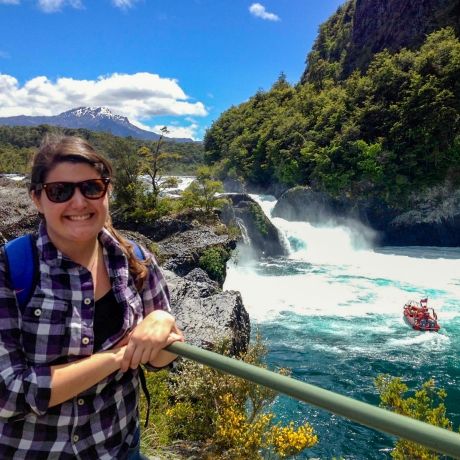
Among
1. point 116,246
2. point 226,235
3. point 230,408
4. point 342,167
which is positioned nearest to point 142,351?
point 116,246

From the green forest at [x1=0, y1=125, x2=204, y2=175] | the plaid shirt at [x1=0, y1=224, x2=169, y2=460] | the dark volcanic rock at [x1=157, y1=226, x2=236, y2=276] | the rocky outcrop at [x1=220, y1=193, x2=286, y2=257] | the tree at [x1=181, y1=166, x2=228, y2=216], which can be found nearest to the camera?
the plaid shirt at [x1=0, y1=224, x2=169, y2=460]

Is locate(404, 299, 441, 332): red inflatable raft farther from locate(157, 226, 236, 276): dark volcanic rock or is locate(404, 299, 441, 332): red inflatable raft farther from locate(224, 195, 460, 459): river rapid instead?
locate(157, 226, 236, 276): dark volcanic rock

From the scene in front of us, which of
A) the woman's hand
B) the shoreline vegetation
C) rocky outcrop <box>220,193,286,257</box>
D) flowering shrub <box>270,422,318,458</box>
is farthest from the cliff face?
the woman's hand

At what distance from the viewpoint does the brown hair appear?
1760 mm

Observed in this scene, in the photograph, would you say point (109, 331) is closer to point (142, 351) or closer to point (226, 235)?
point (142, 351)

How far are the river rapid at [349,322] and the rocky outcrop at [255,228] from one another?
110 centimetres

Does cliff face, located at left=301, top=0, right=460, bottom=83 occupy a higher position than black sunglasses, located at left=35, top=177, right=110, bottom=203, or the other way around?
cliff face, located at left=301, top=0, right=460, bottom=83

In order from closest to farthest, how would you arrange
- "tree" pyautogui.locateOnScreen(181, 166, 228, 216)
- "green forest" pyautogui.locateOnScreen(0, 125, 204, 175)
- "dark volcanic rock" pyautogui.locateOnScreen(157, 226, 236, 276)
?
"green forest" pyautogui.locateOnScreen(0, 125, 204, 175)
"dark volcanic rock" pyautogui.locateOnScreen(157, 226, 236, 276)
"tree" pyautogui.locateOnScreen(181, 166, 228, 216)

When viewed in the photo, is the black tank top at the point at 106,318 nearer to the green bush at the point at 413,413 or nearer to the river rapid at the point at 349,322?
the green bush at the point at 413,413

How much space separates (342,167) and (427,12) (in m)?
20.7

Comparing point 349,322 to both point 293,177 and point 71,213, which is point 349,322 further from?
point 293,177

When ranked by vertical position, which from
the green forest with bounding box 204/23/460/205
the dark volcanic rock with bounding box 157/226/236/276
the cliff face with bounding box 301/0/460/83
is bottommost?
the dark volcanic rock with bounding box 157/226/236/276

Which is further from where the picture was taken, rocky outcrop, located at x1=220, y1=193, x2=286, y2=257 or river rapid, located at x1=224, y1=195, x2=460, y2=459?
rocky outcrop, located at x1=220, y1=193, x2=286, y2=257

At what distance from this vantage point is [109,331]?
173cm
